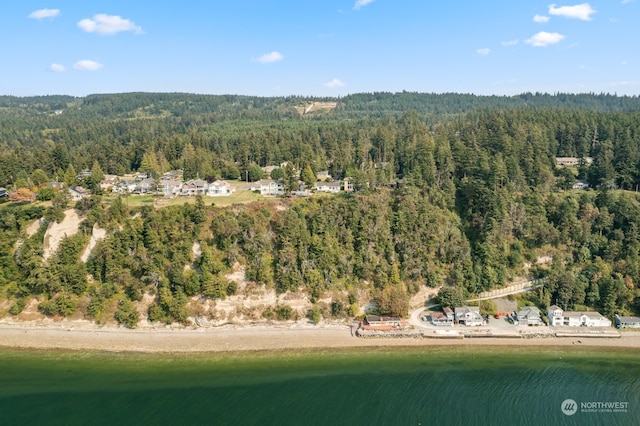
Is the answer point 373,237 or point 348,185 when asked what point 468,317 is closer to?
point 373,237

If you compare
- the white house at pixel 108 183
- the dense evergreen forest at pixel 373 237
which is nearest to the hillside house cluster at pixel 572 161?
the dense evergreen forest at pixel 373 237

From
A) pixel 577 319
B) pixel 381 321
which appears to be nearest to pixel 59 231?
pixel 381 321

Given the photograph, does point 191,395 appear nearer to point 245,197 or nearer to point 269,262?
point 269,262

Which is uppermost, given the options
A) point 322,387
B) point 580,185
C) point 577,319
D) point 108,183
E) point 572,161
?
point 572,161

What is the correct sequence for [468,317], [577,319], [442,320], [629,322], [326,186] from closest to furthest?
[629,322] → [442,320] → [577,319] → [468,317] → [326,186]

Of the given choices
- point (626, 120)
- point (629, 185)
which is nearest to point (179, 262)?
point (629, 185)

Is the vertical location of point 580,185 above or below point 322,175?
below

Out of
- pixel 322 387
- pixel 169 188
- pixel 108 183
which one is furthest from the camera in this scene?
pixel 108 183

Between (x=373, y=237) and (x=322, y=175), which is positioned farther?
(x=322, y=175)

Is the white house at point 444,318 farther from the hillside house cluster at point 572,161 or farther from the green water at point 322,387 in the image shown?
the hillside house cluster at point 572,161

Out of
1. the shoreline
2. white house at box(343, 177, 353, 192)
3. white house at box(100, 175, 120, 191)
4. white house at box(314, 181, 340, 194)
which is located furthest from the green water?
white house at box(100, 175, 120, 191)
